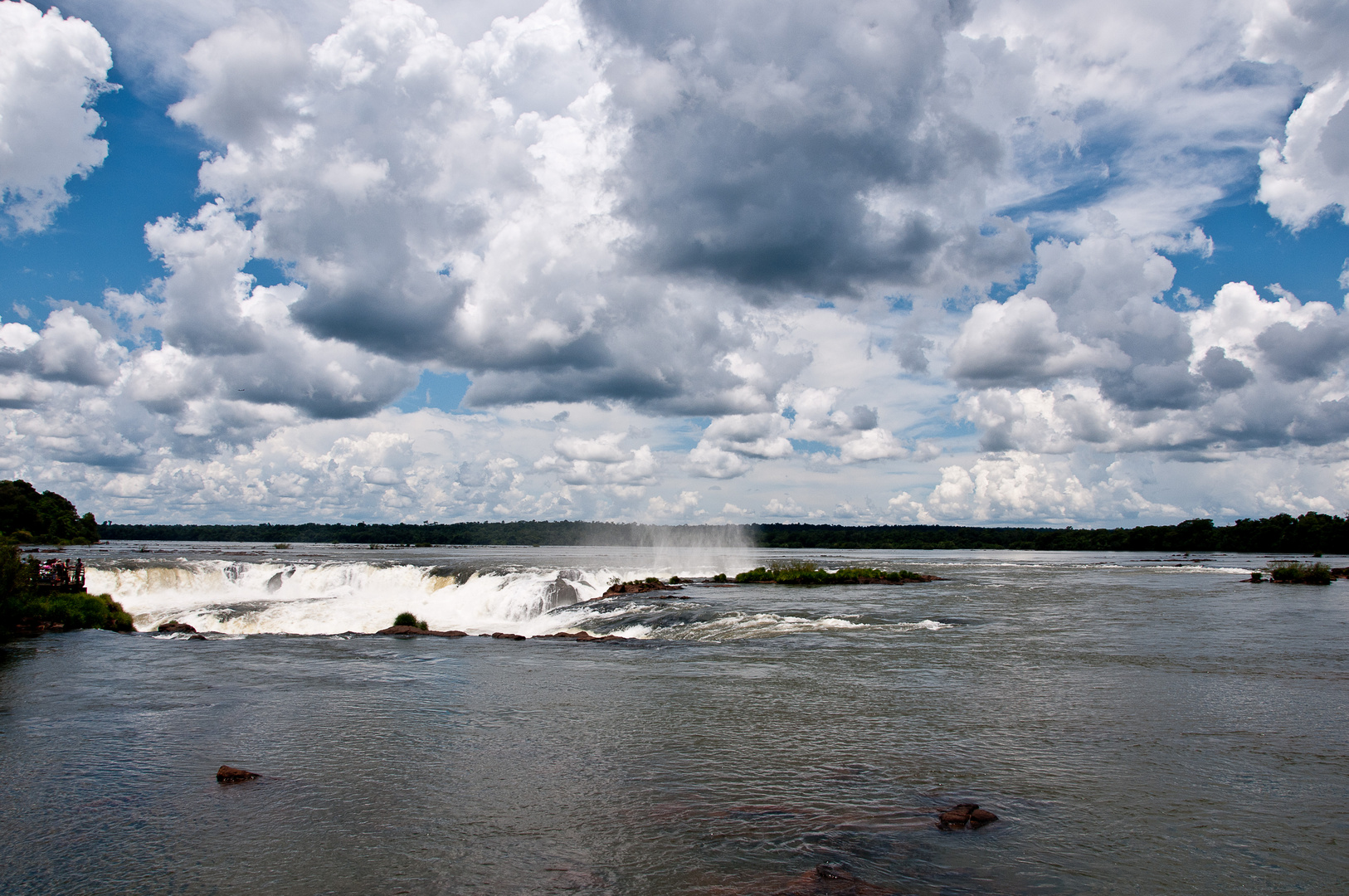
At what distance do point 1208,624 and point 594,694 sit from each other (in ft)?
88.3

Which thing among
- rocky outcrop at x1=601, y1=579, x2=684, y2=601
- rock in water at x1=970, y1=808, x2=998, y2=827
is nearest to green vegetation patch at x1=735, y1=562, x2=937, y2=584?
rocky outcrop at x1=601, y1=579, x2=684, y2=601

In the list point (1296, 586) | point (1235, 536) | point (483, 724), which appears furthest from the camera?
point (1235, 536)

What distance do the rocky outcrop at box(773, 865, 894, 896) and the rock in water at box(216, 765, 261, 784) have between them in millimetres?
8333

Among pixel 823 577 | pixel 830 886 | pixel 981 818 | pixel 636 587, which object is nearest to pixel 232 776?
pixel 830 886

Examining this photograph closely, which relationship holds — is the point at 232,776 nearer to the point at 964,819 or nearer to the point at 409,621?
the point at 964,819

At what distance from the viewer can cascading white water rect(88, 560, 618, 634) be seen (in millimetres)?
37062

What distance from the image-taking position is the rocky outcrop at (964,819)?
954 centimetres

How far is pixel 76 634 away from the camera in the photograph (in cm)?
2905

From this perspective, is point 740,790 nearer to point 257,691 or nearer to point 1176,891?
point 1176,891

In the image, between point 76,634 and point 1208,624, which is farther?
point 1208,624

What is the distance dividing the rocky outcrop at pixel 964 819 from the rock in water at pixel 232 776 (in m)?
9.87

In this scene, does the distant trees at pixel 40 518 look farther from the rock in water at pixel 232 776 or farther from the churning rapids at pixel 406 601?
the rock in water at pixel 232 776

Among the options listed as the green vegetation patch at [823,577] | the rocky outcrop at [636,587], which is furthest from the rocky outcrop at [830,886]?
the green vegetation patch at [823,577]

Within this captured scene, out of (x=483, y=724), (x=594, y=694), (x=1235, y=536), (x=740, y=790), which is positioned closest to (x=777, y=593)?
(x=594, y=694)
